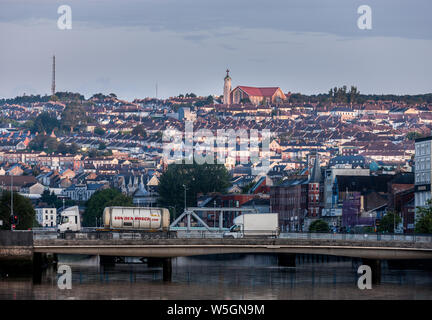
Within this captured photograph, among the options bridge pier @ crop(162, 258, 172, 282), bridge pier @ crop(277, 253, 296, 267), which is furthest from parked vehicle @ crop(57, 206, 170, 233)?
bridge pier @ crop(277, 253, 296, 267)

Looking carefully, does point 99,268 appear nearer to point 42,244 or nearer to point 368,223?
point 42,244

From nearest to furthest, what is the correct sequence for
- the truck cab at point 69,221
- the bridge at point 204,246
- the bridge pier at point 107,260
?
the bridge at point 204,246 → the truck cab at point 69,221 → the bridge pier at point 107,260

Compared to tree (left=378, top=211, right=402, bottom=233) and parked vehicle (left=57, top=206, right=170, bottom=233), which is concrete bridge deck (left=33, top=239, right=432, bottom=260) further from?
tree (left=378, top=211, right=402, bottom=233)

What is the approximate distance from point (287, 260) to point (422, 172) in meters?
46.1

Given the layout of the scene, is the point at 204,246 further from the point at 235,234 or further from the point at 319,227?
the point at 319,227

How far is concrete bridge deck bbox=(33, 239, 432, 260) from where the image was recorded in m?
95.4

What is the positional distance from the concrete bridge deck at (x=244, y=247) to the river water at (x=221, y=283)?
86.8 inches

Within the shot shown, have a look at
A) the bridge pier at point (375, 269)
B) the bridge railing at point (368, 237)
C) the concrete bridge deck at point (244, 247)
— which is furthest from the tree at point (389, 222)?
the concrete bridge deck at point (244, 247)

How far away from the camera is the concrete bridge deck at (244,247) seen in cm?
9538

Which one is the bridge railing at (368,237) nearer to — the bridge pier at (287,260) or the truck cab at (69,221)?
the truck cab at (69,221)

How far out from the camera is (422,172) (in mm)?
173750

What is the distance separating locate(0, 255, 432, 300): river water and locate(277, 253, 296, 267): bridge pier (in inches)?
112
